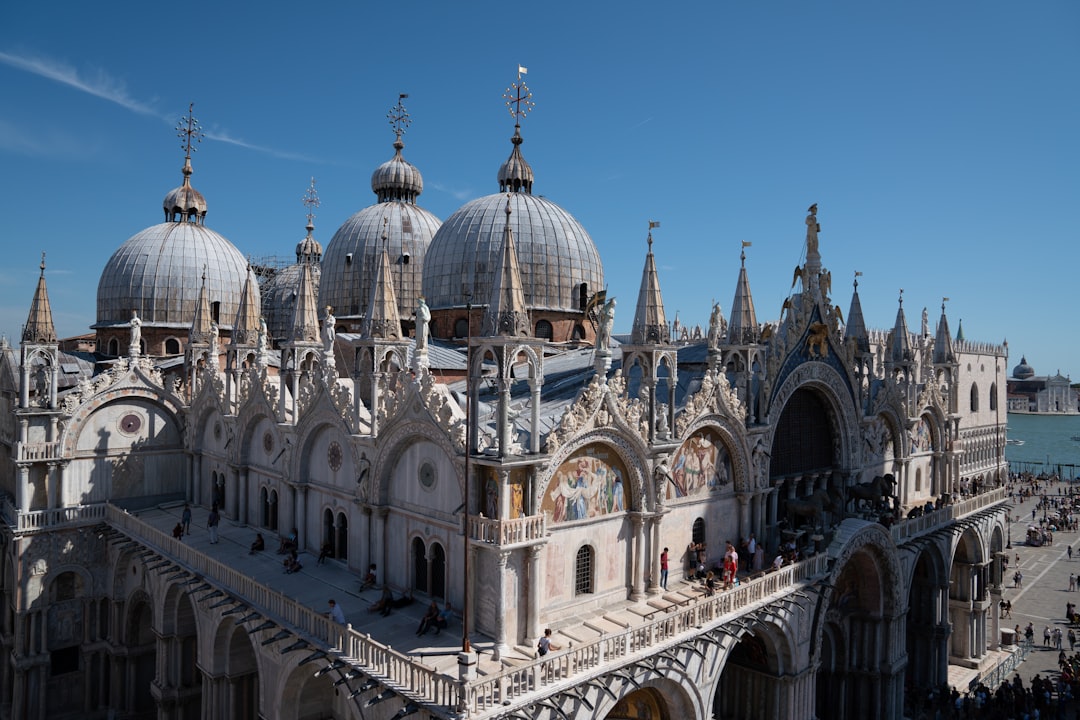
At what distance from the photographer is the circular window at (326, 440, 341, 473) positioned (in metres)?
27.5

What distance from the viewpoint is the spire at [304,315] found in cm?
3095

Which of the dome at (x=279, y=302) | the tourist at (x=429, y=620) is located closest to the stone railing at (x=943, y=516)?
the tourist at (x=429, y=620)

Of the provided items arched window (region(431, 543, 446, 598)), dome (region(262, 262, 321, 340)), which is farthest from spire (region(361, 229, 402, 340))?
dome (region(262, 262, 321, 340))

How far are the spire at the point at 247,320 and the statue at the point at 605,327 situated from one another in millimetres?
19933

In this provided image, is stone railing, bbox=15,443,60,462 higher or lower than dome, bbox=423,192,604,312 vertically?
lower

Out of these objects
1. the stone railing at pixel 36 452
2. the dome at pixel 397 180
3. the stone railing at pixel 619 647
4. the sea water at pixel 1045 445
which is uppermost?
the dome at pixel 397 180

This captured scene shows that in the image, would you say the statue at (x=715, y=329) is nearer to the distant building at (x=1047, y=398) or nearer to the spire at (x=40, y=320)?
the spire at (x=40, y=320)

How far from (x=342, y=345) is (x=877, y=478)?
2669cm

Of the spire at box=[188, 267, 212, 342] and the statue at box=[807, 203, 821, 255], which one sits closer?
the statue at box=[807, 203, 821, 255]

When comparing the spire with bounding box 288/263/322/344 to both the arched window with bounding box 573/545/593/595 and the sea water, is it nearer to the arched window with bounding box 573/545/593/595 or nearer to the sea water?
the arched window with bounding box 573/545/593/595

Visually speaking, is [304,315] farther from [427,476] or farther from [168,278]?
[168,278]

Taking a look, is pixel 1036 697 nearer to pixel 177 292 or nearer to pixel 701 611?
pixel 701 611

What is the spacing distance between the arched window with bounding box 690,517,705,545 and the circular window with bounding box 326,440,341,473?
13.5 metres

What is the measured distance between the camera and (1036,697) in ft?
115
